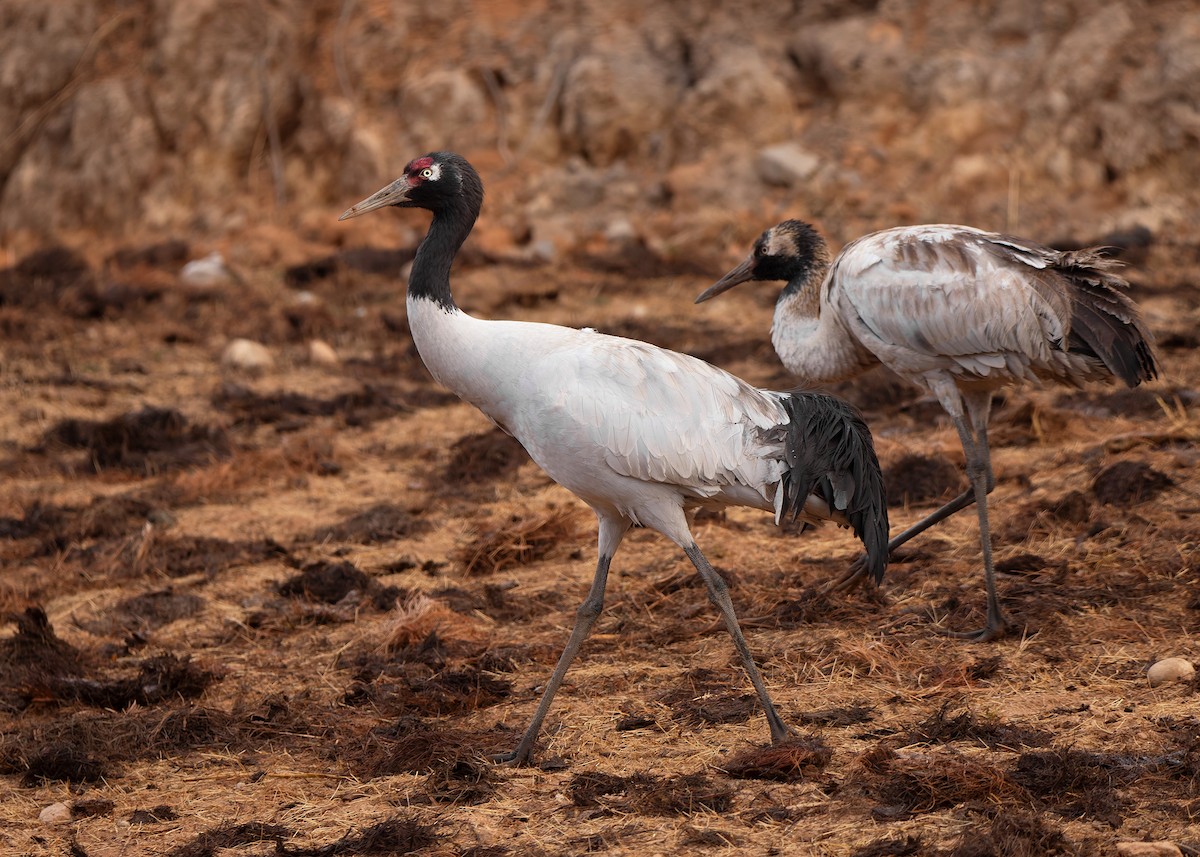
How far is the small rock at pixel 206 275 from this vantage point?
1305 cm

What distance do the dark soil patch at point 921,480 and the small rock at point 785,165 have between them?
23.0 feet

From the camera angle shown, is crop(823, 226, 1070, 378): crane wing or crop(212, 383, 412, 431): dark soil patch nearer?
crop(823, 226, 1070, 378): crane wing

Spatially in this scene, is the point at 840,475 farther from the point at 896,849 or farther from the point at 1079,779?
the point at 896,849

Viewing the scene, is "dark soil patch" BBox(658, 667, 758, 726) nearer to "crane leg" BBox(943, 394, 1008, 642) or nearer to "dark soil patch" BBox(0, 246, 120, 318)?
"crane leg" BBox(943, 394, 1008, 642)

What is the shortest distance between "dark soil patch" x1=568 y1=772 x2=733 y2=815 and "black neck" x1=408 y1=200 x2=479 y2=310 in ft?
5.60

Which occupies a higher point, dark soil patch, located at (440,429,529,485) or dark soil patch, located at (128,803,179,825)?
dark soil patch, located at (440,429,529,485)

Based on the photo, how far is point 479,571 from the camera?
6.71 metres

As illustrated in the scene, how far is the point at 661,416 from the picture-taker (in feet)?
15.4

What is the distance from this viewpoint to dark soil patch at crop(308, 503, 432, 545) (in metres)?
7.26

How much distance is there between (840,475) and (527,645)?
1.63m

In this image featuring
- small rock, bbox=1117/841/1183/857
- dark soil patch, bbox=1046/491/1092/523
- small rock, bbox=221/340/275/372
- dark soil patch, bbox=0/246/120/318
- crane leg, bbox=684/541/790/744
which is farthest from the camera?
dark soil patch, bbox=0/246/120/318

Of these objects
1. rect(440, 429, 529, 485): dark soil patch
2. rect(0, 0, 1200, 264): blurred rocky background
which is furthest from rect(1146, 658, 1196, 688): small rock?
rect(0, 0, 1200, 264): blurred rocky background

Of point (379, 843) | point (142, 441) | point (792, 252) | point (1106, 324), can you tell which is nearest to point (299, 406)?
point (142, 441)

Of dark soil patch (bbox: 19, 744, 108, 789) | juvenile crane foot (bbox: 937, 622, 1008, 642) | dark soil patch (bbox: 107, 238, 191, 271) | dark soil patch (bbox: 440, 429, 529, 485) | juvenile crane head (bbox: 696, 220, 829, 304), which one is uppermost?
dark soil patch (bbox: 107, 238, 191, 271)
